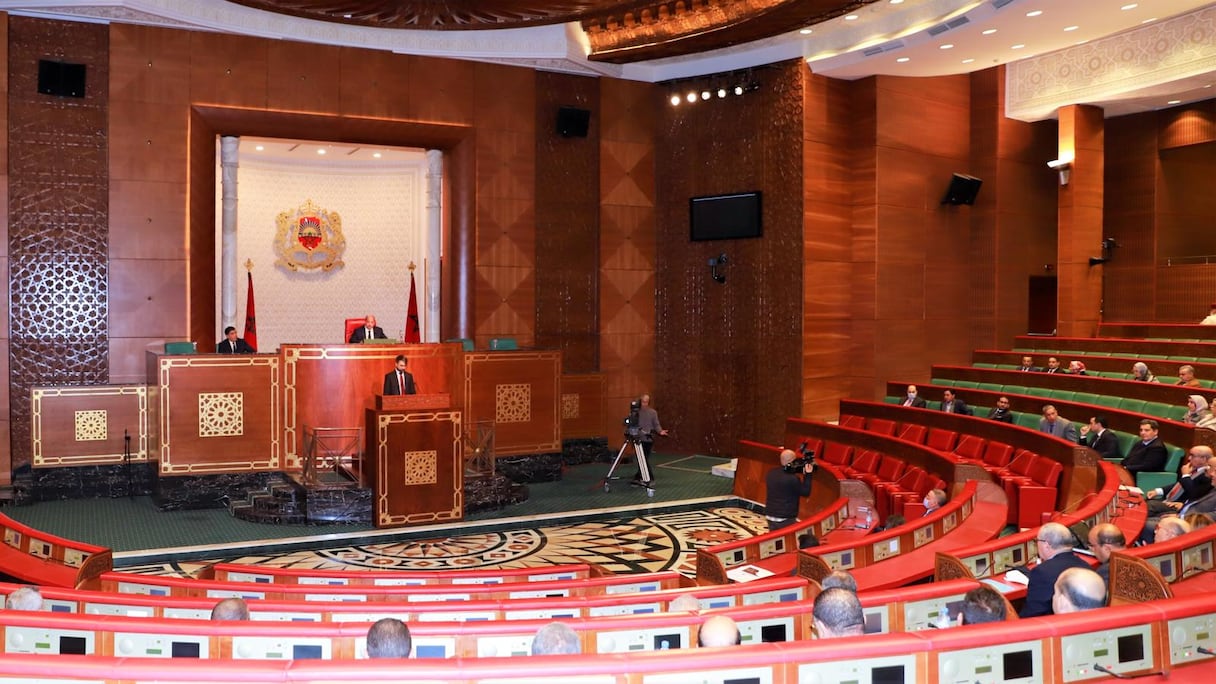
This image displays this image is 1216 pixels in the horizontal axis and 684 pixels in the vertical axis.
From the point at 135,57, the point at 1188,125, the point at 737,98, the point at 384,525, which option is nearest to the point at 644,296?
the point at 737,98

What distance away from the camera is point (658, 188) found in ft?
42.8

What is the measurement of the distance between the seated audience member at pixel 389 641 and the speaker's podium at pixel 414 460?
19.7 feet

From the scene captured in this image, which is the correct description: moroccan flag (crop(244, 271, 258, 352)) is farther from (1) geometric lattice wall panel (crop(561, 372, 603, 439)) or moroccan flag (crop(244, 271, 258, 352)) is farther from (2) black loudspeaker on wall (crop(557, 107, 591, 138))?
(2) black loudspeaker on wall (crop(557, 107, 591, 138))

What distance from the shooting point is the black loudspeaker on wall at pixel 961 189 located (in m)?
12.4

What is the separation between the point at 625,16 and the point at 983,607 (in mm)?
9843

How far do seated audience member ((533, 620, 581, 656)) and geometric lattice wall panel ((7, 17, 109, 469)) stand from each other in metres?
9.00

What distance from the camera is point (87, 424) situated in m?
9.65

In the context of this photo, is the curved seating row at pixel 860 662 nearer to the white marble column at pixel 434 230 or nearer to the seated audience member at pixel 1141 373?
the seated audience member at pixel 1141 373

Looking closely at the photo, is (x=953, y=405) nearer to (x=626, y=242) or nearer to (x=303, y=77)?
(x=626, y=242)

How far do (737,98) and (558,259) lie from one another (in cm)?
298

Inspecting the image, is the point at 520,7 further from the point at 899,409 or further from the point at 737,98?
the point at 899,409

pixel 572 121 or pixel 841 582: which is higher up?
pixel 572 121

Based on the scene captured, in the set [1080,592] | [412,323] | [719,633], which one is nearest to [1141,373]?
[1080,592]

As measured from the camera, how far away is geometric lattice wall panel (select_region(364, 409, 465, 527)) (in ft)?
27.6
